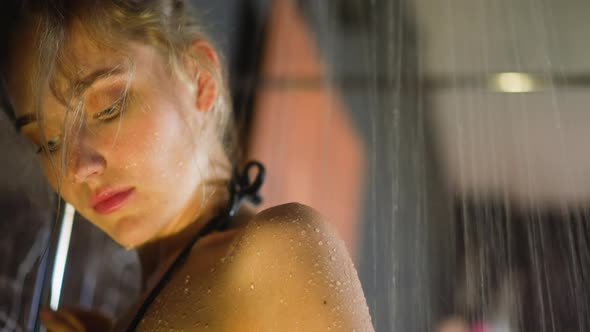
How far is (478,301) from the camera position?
72 centimetres

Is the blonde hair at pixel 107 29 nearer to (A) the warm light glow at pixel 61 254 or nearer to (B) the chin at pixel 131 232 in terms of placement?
(B) the chin at pixel 131 232

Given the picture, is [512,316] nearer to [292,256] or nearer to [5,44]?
[292,256]

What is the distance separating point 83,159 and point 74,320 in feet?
0.86

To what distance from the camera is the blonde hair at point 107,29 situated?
0.61m

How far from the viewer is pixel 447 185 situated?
822mm

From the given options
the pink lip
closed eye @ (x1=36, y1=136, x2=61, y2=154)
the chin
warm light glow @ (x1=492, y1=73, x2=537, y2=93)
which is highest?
warm light glow @ (x1=492, y1=73, x2=537, y2=93)

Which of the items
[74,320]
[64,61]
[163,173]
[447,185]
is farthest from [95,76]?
[447,185]

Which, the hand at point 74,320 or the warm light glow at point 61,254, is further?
the warm light glow at point 61,254

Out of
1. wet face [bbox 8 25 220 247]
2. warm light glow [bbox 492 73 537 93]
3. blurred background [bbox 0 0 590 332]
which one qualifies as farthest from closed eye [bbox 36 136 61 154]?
warm light glow [bbox 492 73 537 93]

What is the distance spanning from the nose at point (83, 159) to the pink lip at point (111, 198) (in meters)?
0.04

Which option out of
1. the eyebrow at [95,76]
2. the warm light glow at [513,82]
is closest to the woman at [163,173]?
the eyebrow at [95,76]

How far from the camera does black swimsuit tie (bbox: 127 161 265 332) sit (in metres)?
0.63

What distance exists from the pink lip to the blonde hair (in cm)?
12

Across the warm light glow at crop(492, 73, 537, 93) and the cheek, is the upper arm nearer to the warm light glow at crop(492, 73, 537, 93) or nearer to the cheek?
the cheek
